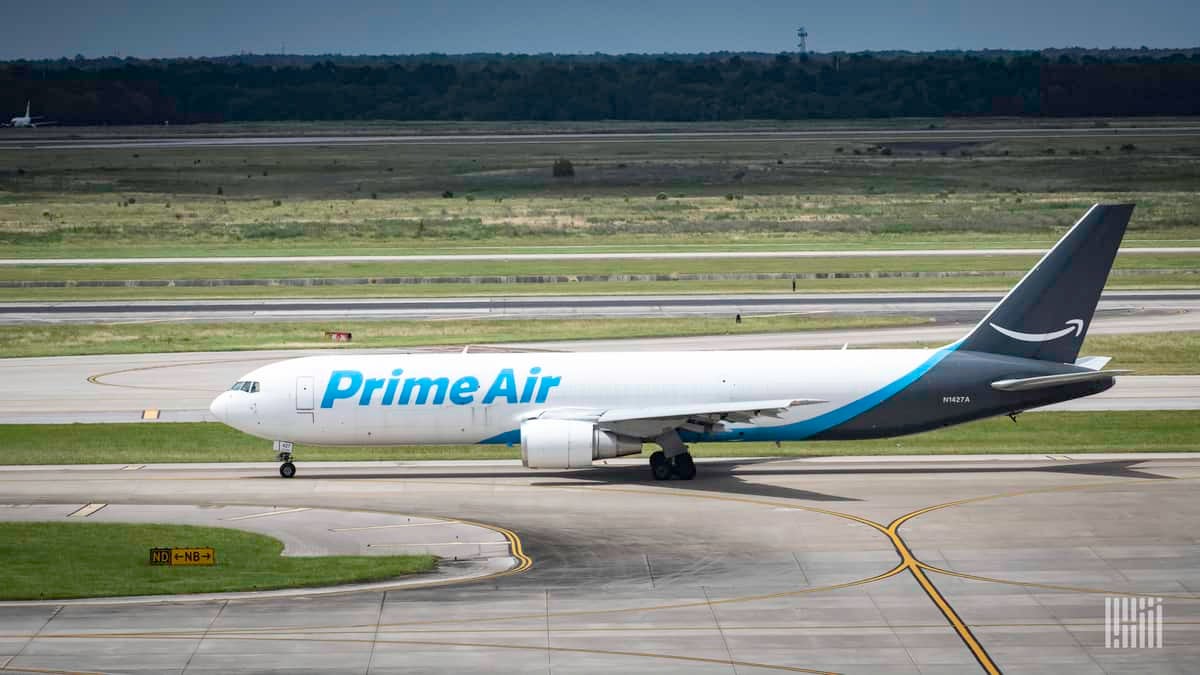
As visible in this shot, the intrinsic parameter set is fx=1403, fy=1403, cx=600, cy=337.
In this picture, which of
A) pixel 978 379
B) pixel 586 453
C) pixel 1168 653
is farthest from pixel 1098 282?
pixel 1168 653

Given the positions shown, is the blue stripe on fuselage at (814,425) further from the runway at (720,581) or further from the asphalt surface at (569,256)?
the asphalt surface at (569,256)

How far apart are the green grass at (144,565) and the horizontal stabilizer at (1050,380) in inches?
766

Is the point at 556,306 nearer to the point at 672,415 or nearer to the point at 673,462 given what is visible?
the point at 673,462

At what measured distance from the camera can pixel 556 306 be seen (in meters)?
79.7

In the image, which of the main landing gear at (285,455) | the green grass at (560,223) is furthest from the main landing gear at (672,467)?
the green grass at (560,223)

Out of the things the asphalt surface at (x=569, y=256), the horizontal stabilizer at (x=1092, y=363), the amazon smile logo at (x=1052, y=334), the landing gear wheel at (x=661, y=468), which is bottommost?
the landing gear wheel at (x=661, y=468)

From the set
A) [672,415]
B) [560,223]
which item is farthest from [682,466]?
[560,223]

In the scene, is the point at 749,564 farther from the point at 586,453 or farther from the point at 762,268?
the point at 762,268

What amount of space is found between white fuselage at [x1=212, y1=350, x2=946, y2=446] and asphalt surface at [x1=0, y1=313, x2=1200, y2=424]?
1034 centimetres

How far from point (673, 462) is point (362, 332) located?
104 feet

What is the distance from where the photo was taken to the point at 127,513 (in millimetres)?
38250

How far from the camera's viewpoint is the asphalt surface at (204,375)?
176ft

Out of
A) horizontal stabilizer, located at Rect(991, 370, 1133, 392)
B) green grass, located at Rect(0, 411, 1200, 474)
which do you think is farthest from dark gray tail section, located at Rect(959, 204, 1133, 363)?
green grass, located at Rect(0, 411, 1200, 474)

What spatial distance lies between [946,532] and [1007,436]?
14.7 m
